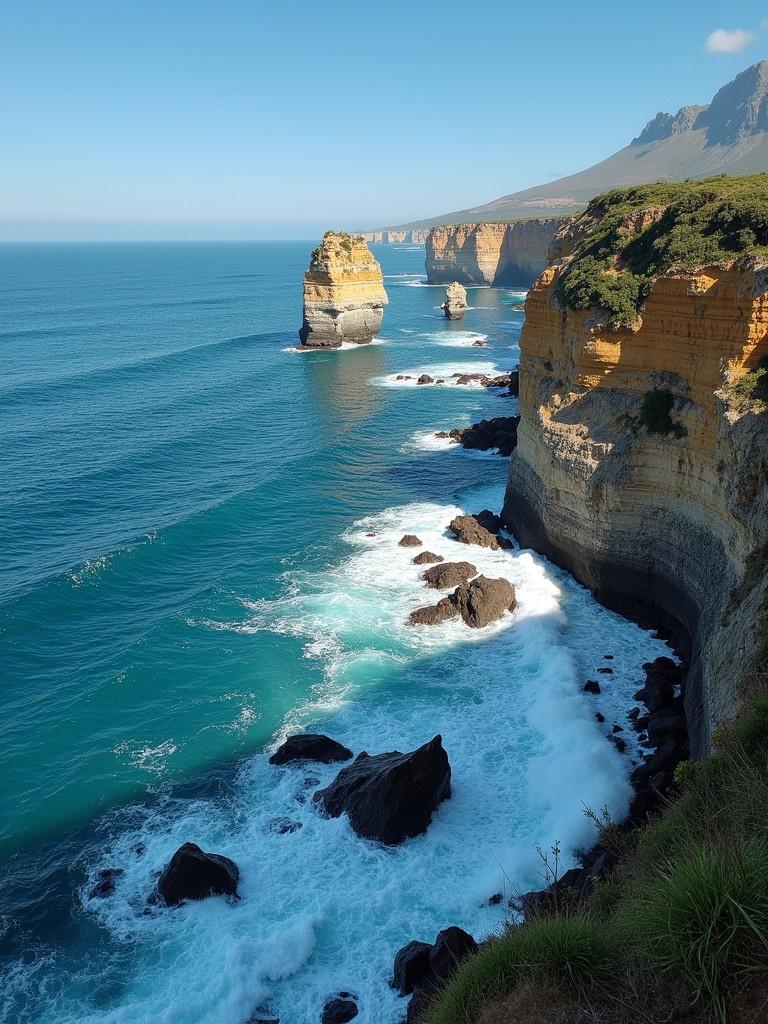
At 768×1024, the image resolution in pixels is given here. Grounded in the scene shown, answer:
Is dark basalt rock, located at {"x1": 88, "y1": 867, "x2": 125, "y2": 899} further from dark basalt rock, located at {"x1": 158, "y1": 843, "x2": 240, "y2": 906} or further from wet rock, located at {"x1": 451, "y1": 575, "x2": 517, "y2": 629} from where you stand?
wet rock, located at {"x1": 451, "y1": 575, "x2": 517, "y2": 629}

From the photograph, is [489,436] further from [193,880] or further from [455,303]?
[455,303]

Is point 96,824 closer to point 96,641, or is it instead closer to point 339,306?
point 96,641

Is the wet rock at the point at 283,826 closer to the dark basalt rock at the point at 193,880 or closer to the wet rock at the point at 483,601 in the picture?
the dark basalt rock at the point at 193,880

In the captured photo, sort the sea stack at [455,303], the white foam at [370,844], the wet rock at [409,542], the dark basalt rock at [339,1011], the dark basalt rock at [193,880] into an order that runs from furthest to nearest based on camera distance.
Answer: the sea stack at [455,303]
the wet rock at [409,542]
the dark basalt rock at [193,880]
the white foam at [370,844]
the dark basalt rock at [339,1011]

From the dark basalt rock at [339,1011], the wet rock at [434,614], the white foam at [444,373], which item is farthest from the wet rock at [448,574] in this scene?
the white foam at [444,373]

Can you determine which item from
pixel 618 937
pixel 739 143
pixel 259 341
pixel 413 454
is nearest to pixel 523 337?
pixel 413 454

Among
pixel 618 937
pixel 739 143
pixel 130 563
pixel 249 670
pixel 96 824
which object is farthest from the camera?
pixel 739 143
